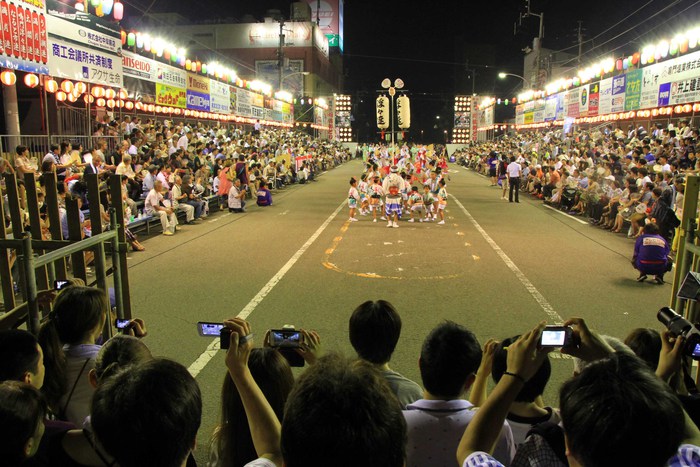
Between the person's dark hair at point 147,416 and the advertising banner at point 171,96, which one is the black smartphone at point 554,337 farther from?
the advertising banner at point 171,96

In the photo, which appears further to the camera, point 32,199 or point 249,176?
point 249,176

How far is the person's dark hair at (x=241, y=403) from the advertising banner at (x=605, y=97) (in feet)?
92.9

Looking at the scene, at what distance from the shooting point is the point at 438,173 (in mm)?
17844

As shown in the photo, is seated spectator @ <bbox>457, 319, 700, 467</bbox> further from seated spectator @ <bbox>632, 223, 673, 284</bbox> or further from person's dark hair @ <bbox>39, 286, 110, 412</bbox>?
seated spectator @ <bbox>632, 223, 673, 284</bbox>

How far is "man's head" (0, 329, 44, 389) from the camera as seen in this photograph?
112 inches

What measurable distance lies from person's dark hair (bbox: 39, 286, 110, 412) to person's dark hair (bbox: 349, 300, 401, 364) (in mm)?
1600

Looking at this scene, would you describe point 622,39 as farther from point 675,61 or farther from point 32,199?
point 32,199

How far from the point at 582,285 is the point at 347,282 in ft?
12.2

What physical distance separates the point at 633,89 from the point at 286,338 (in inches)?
1014

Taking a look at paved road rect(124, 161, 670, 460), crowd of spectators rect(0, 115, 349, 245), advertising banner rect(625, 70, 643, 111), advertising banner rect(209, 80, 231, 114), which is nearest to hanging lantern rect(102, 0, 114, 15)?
crowd of spectators rect(0, 115, 349, 245)

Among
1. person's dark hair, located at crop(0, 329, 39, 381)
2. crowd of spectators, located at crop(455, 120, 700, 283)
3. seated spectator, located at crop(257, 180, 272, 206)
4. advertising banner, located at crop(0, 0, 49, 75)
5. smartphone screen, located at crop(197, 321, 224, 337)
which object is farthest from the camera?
seated spectator, located at crop(257, 180, 272, 206)

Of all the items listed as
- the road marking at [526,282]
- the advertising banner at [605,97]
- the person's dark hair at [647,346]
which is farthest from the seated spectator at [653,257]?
the advertising banner at [605,97]

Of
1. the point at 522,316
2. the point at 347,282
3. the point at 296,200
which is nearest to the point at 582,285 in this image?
the point at 522,316

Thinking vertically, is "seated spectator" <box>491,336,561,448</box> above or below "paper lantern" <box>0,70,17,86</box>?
below
